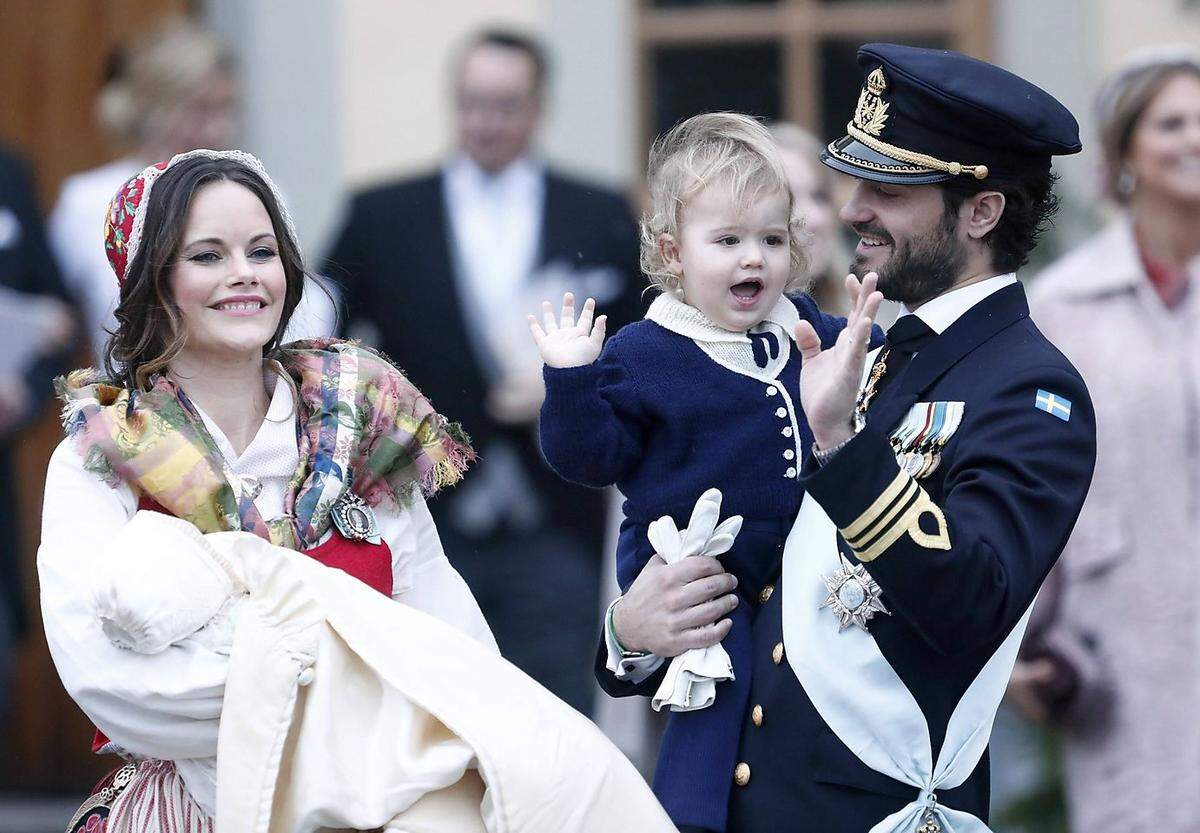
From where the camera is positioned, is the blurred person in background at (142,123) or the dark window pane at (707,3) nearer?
the blurred person in background at (142,123)

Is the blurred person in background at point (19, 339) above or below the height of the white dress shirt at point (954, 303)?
below

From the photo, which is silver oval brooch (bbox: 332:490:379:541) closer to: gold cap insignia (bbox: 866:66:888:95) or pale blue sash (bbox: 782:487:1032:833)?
pale blue sash (bbox: 782:487:1032:833)

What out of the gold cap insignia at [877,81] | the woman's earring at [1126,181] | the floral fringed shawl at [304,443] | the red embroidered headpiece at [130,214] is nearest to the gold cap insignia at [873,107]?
the gold cap insignia at [877,81]

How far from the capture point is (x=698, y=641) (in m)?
3.42

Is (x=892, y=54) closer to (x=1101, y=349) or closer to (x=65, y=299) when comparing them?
(x=1101, y=349)

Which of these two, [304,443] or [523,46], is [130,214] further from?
[523,46]

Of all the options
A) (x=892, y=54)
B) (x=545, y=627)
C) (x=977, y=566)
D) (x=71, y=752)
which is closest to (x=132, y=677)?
(x=977, y=566)

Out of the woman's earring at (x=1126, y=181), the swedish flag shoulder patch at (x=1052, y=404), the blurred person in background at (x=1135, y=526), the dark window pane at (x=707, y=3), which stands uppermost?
the dark window pane at (x=707, y=3)

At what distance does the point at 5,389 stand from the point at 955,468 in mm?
3759

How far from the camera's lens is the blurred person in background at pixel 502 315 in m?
6.16

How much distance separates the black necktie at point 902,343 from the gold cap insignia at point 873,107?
0.99ft

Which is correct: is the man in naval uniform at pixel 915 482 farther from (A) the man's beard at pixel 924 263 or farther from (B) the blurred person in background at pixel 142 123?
(B) the blurred person in background at pixel 142 123

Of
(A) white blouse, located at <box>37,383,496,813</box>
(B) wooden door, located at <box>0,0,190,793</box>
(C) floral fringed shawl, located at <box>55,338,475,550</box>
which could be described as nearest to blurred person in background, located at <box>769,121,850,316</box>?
(C) floral fringed shawl, located at <box>55,338,475,550</box>

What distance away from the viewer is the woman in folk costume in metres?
3.08
